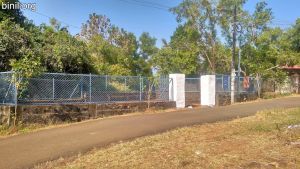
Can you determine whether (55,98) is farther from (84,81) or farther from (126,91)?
(126,91)

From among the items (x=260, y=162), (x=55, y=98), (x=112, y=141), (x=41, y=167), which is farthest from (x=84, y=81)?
(x=260, y=162)

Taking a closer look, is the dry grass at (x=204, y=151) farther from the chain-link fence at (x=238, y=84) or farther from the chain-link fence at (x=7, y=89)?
the chain-link fence at (x=238, y=84)

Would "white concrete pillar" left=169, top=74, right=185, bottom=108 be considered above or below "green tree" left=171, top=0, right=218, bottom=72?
below

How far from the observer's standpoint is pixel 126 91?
17.8 meters

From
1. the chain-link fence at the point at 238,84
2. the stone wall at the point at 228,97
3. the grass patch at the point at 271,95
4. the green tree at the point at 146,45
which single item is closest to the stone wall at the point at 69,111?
the stone wall at the point at 228,97

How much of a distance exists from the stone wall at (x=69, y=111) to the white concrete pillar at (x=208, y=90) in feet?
16.2

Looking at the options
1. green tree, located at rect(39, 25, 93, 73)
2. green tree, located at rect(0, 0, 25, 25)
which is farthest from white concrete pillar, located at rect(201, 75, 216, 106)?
green tree, located at rect(0, 0, 25, 25)

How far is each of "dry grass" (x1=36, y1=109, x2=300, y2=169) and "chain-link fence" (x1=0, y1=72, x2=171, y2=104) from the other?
514 centimetres

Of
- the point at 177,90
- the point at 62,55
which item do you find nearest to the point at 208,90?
the point at 177,90

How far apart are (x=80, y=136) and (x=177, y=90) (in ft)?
29.2

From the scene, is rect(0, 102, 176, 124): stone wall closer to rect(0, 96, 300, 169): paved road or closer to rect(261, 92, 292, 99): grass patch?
rect(0, 96, 300, 169): paved road

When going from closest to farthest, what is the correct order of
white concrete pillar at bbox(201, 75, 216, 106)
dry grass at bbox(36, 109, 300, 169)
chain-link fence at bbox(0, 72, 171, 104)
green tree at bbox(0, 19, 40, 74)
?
dry grass at bbox(36, 109, 300, 169) → chain-link fence at bbox(0, 72, 171, 104) → green tree at bbox(0, 19, 40, 74) → white concrete pillar at bbox(201, 75, 216, 106)

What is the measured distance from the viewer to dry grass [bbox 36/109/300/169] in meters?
7.81

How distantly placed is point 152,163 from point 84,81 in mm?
8713
